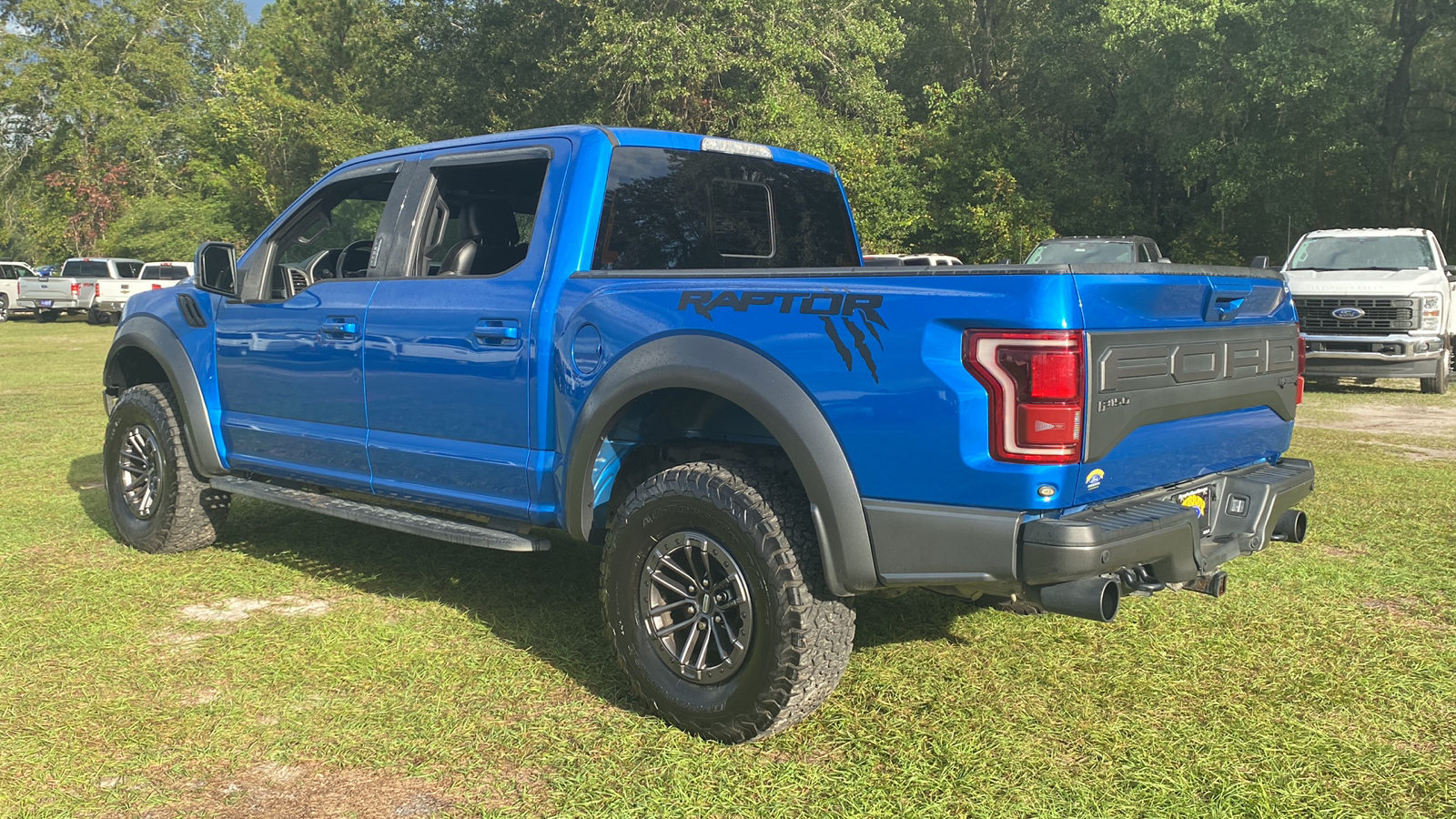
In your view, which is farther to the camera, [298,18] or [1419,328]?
[298,18]

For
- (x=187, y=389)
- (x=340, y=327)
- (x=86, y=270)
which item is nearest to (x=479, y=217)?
(x=340, y=327)

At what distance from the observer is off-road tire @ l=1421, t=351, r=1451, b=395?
1359 cm

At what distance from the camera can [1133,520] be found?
310 centimetres

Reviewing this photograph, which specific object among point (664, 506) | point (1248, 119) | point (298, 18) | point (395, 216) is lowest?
point (664, 506)

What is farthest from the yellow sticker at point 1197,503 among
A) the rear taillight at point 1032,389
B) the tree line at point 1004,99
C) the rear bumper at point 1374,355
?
the tree line at point 1004,99

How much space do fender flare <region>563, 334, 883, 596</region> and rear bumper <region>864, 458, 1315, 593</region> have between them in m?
0.08

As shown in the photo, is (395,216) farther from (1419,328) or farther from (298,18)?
(298,18)

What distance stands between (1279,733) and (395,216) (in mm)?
3815

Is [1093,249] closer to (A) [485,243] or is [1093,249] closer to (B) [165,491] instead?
(A) [485,243]

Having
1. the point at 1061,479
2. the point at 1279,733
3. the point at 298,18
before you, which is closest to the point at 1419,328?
the point at 1279,733

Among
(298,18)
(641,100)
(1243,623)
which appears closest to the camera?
(1243,623)

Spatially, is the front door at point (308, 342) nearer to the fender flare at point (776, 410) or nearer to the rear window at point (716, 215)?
the rear window at point (716, 215)

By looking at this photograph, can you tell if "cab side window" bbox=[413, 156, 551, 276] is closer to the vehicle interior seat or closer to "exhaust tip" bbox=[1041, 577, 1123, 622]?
the vehicle interior seat

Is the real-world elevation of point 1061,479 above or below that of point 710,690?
above
